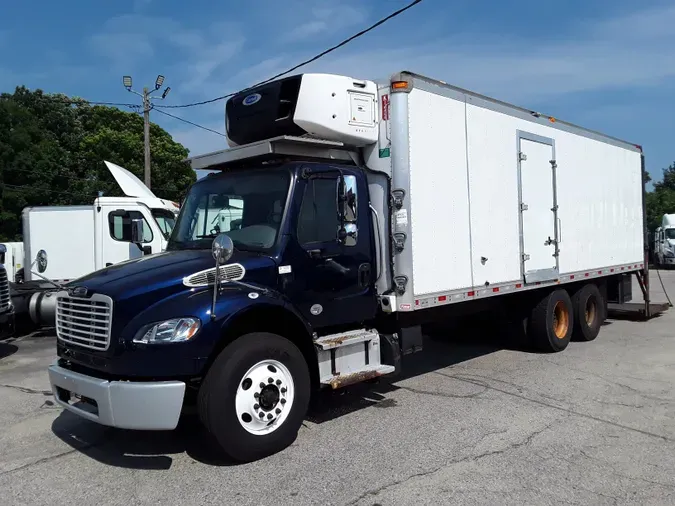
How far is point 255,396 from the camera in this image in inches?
189

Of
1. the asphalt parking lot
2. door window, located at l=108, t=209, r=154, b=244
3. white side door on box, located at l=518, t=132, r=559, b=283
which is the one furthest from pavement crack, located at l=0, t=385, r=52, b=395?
white side door on box, located at l=518, t=132, r=559, b=283

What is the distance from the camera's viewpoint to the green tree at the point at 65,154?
3450cm

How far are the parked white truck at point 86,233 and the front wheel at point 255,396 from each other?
7085 millimetres

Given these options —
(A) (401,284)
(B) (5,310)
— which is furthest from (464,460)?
(B) (5,310)

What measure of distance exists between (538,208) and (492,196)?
1.29 m

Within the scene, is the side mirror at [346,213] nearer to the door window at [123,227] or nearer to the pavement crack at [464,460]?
the pavement crack at [464,460]

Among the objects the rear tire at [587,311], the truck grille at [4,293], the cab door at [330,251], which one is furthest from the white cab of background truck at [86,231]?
the rear tire at [587,311]

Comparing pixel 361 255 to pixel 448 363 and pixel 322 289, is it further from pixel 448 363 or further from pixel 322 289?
pixel 448 363

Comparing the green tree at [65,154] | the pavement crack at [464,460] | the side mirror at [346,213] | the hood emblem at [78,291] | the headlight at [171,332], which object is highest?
the green tree at [65,154]

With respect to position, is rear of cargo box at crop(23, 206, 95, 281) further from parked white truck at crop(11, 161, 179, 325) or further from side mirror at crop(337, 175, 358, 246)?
side mirror at crop(337, 175, 358, 246)

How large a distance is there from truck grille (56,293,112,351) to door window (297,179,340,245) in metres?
1.77

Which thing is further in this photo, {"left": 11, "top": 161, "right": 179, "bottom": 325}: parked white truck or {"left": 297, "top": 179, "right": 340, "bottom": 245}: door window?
{"left": 11, "top": 161, "right": 179, "bottom": 325}: parked white truck

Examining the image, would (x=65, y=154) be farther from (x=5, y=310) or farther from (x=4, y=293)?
(x=5, y=310)

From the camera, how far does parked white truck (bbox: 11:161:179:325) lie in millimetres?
11680
